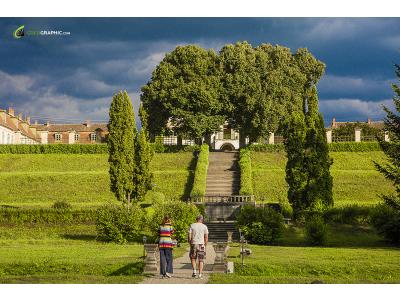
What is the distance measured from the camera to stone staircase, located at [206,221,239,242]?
35.1 meters

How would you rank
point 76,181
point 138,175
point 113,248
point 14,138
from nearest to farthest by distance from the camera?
point 113,248
point 138,175
point 76,181
point 14,138

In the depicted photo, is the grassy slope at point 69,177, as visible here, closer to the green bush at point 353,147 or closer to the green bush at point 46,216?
the green bush at point 46,216

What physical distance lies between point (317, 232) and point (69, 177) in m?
28.2

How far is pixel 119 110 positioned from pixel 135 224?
928cm

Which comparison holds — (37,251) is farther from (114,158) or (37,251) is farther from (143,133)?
(143,133)

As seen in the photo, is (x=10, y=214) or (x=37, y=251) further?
(x=10, y=214)

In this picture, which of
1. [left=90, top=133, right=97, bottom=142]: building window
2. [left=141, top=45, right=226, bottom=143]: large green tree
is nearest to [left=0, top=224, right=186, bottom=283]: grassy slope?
[left=141, top=45, right=226, bottom=143]: large green tree

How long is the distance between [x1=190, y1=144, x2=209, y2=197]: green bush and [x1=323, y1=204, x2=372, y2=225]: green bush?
45.2 feet

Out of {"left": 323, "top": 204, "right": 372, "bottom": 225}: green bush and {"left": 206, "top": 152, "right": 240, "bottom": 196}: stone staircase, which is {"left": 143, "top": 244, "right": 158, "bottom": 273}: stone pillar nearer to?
{"left": 323, "top": 204, "right": 372, "bottom": 225}: green bush

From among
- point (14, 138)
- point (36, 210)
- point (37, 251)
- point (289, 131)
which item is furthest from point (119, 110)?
point (14, 138)

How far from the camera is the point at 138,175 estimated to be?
4197 cm

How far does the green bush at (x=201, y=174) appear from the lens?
4891 cm

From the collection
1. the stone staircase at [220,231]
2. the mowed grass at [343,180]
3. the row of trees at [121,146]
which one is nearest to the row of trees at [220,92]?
the mowed grass at [343,180]

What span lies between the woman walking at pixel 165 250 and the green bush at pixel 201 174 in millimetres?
28923
